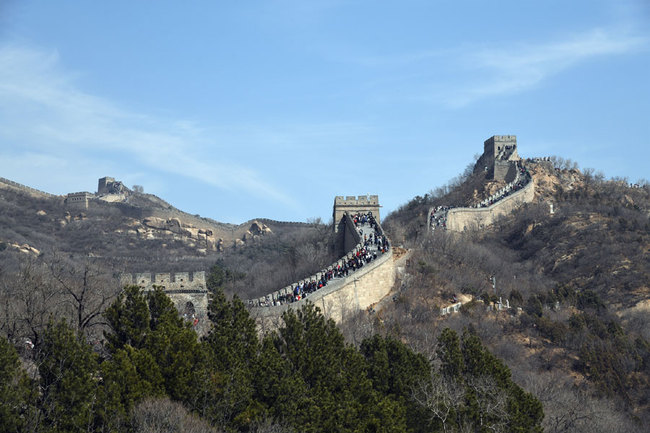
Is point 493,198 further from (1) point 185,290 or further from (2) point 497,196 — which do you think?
(1) point 185,290

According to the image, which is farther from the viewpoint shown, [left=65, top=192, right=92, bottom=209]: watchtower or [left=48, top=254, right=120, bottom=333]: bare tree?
[left=65, top=192, right=92, bottom=209]: watchtower

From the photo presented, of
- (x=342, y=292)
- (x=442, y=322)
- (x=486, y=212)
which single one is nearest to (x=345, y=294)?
(x=342, y=292)

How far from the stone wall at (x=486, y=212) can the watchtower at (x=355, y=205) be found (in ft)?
17.3

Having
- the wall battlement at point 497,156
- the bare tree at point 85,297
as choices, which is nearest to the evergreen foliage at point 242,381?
the bare tree at point 85,297

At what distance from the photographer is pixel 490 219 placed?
2879 inches

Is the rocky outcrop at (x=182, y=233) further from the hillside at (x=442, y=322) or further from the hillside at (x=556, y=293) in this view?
the hillside at (x=556, y=293)

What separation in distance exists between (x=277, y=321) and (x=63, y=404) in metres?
14.8

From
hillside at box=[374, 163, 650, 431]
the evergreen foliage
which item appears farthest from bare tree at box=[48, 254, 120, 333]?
hillside at box=[374, 163, 650, 431]

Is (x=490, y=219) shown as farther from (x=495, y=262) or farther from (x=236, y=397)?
(x=236, y=397)

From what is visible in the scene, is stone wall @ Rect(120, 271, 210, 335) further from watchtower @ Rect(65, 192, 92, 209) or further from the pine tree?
watchtower @ Rect(65, 192, 92, 209)

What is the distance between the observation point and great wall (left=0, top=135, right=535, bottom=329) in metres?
35.1

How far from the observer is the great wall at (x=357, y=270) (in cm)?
3512

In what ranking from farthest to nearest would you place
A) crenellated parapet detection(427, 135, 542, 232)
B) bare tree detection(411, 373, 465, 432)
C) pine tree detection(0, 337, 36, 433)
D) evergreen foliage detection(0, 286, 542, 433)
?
crenellated parapet detection(427, 135, 542, 232), bare tree detection(411, 373, 465, 432), evergreen foliage detection(0, 286, 542, 433), pine tree detection(0, 337, 36, 433)

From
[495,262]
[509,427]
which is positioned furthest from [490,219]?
[509,427]
